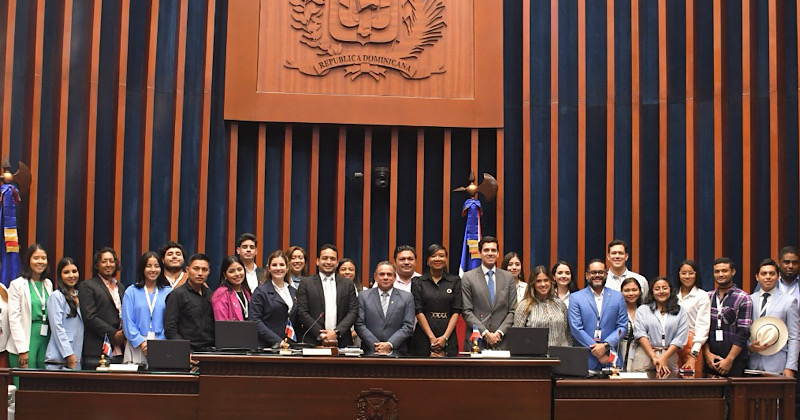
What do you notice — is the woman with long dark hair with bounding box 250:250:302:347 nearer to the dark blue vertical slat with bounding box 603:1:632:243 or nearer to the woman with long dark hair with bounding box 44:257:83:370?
the woman with long dark hair with bounding box 44:257:83:370

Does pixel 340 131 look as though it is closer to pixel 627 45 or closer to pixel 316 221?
pixel 316 221

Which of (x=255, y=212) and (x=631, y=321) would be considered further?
(x=255, y=212)

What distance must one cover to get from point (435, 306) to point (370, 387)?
3.80 feet

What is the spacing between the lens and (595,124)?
7590mm

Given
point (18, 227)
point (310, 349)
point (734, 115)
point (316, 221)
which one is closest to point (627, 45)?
point (734, 115)

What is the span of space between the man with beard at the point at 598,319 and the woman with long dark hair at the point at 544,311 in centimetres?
7

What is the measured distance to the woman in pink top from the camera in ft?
17.1

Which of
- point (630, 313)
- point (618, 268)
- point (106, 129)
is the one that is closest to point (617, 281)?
point (618, 268)

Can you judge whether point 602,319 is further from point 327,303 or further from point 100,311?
point 100,311

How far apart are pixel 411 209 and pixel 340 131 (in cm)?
87

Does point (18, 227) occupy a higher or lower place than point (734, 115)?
lower

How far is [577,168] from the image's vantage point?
751cm

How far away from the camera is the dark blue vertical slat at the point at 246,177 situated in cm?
746

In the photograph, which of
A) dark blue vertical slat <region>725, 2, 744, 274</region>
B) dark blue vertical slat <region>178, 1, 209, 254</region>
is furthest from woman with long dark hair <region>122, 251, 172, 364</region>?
dark blue vertical slat <region>725, 2, 744, 274</region>
